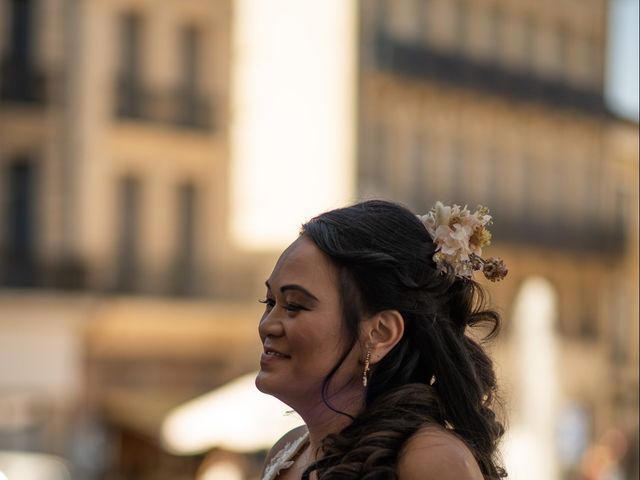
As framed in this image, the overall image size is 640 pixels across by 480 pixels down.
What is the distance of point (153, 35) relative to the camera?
29.5 meters

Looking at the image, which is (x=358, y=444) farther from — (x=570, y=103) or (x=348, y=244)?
(x=570, y=103)

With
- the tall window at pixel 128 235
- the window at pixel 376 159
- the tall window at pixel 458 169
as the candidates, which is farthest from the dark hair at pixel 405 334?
the tall window at pixel 458 169

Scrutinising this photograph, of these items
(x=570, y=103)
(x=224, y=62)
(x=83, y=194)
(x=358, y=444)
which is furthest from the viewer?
(x=570, y=103)

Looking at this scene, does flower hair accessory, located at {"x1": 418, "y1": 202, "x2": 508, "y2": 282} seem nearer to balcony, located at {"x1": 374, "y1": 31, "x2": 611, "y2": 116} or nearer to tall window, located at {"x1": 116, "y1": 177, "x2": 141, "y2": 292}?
tall window, located at {"x1": 116, "y1": 177, "x2": 141, "y2": 292}

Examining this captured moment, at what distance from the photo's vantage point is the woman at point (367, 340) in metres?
3.03

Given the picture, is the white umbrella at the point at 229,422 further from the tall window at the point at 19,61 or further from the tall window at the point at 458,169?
the tall window at the point at 458,169

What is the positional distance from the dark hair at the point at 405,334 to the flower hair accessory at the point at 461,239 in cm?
2

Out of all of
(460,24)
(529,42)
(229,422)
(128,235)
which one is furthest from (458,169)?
(229,422)

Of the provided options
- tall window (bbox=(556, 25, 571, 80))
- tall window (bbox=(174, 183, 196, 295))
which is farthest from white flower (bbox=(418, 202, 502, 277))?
tall window (bbox=(556, 25, 571, 80))

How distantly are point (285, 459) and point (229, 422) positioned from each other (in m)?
15.3

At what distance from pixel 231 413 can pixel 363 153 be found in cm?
1509

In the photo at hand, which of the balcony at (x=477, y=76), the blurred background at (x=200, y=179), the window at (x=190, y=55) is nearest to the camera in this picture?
the blurred background at (x=200, y=179)

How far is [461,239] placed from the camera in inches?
125

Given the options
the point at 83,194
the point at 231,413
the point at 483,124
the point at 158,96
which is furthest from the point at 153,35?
the point at 231,413
